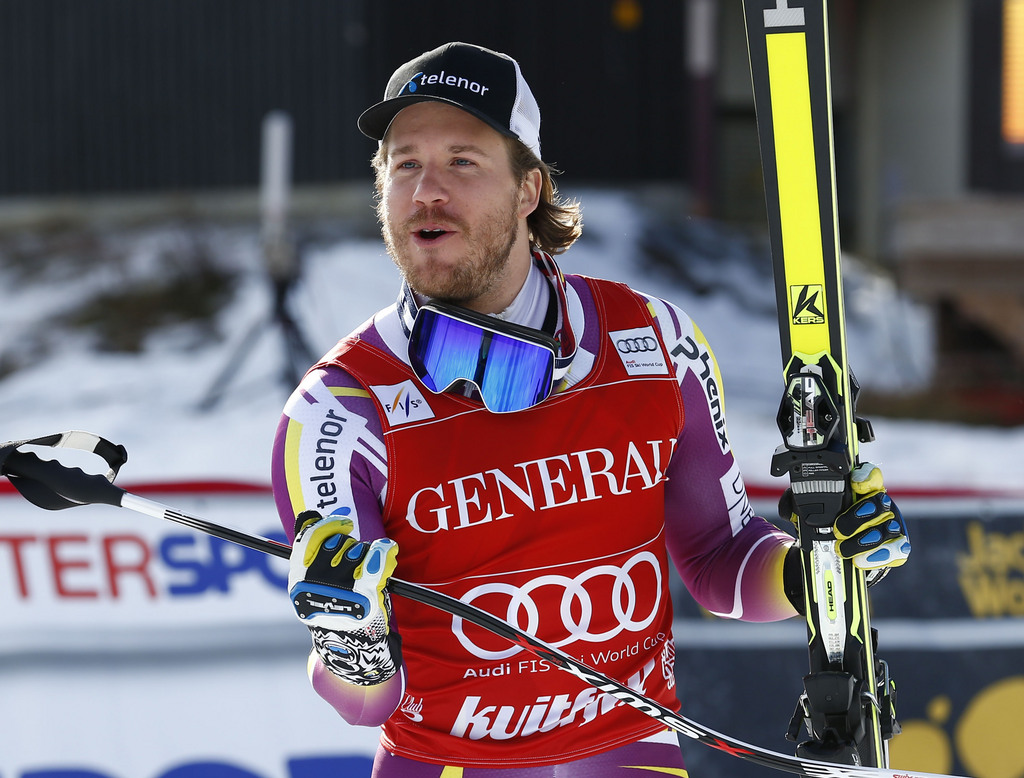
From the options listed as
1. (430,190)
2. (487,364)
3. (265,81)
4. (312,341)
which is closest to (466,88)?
(430,190)

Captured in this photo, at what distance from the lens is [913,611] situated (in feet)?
9.89

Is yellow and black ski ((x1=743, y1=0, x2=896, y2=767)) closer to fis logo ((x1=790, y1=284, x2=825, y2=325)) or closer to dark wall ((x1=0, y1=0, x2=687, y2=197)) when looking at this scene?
fis logo ((x1=790, y1=284, x2=825, y2=325))

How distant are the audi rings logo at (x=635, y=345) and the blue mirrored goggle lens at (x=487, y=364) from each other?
171 mm

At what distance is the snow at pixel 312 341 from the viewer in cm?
671

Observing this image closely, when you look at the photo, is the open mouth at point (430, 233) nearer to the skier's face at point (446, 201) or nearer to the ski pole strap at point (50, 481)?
the skier's face at point (446, 201)

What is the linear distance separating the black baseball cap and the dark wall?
8714 millimetres

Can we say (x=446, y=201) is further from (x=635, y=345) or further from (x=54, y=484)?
(x=54, y=484)

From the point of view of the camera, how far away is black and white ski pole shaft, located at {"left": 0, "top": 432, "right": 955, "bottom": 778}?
168 centimetres

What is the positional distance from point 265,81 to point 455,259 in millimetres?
9577

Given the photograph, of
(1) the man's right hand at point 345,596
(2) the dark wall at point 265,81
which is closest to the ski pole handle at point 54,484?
(1) the man's right hand at point 345,596

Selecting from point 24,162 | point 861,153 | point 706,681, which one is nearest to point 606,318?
point 706,681

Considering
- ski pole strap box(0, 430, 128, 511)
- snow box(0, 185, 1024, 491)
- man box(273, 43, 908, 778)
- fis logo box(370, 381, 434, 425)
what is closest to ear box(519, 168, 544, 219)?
man box(273, 43, 908, 778)

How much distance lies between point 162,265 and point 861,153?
767 cm

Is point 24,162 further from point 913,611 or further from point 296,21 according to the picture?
point 913,611
